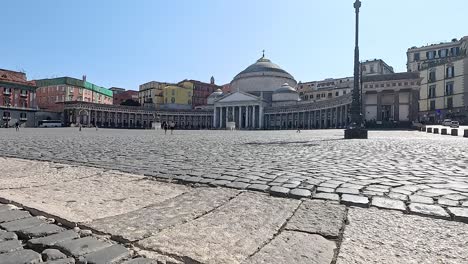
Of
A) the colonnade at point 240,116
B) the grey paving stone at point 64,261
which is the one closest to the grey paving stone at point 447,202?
the grey paving stone at point 64,261

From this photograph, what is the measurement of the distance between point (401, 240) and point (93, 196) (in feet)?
10.7

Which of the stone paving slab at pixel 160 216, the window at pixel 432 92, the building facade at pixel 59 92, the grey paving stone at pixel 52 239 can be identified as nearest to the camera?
the grey paving stone at pixel 52 239

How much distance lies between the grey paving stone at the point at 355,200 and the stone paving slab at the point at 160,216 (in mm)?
1291

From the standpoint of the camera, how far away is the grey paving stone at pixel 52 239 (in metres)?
2.18

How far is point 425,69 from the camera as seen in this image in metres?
64.8

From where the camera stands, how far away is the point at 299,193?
3688 millimetres

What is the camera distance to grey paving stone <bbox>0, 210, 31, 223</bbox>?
105 inches

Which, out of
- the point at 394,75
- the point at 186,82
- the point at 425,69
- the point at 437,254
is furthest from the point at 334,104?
the point at 437,254

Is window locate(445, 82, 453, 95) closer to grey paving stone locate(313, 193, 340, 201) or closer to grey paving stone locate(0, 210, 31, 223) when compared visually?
grey paving stone locate(313, 193, 340, 201)

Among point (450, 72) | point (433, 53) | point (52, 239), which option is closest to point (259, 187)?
point (52, 239)

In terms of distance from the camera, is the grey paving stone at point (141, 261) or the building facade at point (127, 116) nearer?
the grey paving stone at point (141, 261)

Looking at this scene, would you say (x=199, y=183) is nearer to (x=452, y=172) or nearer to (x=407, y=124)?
(x=452, y=172)

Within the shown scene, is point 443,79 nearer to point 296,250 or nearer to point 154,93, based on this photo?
point 296,250

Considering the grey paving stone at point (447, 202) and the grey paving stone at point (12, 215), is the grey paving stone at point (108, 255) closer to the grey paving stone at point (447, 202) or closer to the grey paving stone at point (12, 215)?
the grey paving stone at point (12, 215)
